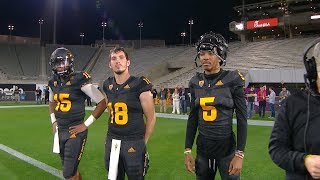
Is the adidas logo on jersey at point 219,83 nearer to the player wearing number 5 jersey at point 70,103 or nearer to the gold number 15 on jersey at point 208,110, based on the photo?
the gold number 15 on jersey at point 208,110

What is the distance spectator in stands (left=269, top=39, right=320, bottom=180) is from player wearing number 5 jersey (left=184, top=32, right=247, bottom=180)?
148 centimetres

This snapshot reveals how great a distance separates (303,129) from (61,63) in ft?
12.1

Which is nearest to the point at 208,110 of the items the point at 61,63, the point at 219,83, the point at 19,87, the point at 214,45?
the point at 219,83

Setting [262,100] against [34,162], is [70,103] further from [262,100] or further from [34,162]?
[262,100]

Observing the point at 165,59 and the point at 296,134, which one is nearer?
the point at 296,134

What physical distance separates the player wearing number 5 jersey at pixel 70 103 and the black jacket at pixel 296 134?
3.21 meters

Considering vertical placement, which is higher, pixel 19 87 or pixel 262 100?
pixel 19 87

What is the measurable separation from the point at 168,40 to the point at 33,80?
38.9 m

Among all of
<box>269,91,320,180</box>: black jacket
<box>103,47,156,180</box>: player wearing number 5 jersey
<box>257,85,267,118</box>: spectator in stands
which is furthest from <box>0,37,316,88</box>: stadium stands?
<box>269,91,320,180</box>: black jacket

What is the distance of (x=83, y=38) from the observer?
271ft

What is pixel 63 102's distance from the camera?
5098 mm

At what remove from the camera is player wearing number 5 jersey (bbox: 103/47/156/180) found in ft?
13.4

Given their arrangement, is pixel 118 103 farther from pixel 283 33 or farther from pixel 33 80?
pixel 283 33

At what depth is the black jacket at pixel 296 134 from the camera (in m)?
2.04
